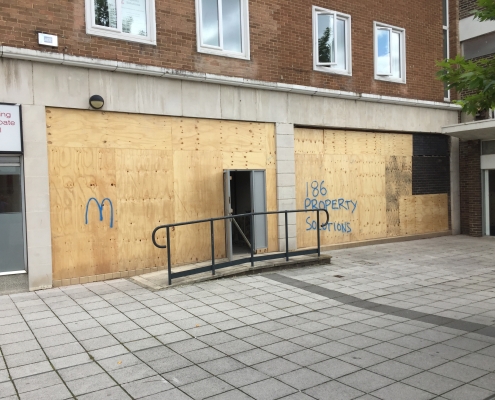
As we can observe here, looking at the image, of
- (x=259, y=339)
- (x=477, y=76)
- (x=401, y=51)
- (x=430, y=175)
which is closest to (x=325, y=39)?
(x=401, y=51)

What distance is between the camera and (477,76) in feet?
17.0

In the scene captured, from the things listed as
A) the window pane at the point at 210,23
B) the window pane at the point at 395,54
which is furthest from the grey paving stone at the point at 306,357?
the window pane at the point at 395,54

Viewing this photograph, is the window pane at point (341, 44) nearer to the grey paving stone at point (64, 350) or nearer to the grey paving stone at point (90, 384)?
the grey paving stone at point (64, 350)

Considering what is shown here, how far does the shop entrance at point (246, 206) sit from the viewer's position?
32.6 feet

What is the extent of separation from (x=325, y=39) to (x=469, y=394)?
998 centimetres

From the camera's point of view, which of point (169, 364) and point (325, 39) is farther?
point (325, 39)

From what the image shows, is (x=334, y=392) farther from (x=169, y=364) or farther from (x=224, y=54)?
(x=224, y=54)

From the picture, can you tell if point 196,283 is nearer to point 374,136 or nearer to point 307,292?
point 307,292

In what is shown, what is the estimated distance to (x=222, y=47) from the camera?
1036cm

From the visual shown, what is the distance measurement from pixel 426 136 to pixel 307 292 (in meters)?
8.98

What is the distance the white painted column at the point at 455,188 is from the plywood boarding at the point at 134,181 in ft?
25.6

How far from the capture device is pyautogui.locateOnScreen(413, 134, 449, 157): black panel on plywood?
14.5 m

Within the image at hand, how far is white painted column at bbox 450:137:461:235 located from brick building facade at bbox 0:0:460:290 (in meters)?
0.89

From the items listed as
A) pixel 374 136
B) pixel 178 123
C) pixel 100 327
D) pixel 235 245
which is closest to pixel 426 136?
pixel 374 136
